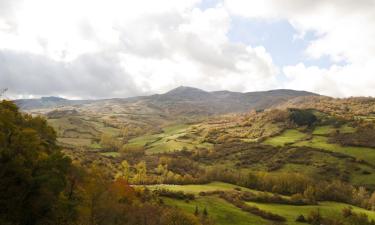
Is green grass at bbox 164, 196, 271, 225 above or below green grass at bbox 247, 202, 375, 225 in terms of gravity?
above

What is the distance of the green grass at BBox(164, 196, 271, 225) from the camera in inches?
3787

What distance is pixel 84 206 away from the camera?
70.8 meters

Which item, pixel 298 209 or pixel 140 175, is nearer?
pixel 298 209

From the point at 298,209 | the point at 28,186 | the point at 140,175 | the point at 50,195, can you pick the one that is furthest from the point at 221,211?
the point at 140,175

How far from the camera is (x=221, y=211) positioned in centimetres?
10094

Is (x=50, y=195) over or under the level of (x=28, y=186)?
under

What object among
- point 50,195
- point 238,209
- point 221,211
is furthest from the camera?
point 238,209

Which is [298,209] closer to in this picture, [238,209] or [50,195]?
[238,209]

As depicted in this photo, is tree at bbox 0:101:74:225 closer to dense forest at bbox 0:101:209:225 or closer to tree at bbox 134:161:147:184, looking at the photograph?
dense forest at bbox 0:101:209:225

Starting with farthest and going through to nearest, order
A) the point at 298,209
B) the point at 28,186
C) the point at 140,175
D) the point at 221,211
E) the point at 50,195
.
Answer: the point at 140,175
the point at 298,209
the point at 221,211
the point at 50,195
the point at 28,186

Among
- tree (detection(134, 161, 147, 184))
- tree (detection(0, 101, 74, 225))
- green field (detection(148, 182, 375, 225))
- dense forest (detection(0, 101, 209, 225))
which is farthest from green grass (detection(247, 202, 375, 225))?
tree (detection(0, 101, 74, 225))

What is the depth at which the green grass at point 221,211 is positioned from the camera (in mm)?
96188

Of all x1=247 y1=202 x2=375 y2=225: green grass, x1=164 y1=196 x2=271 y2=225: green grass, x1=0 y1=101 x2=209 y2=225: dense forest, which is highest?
x1=0 y1=101 x2=209 y2=225: dense forest

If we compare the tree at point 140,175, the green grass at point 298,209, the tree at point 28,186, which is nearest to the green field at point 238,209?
the green grass at point 298,209
